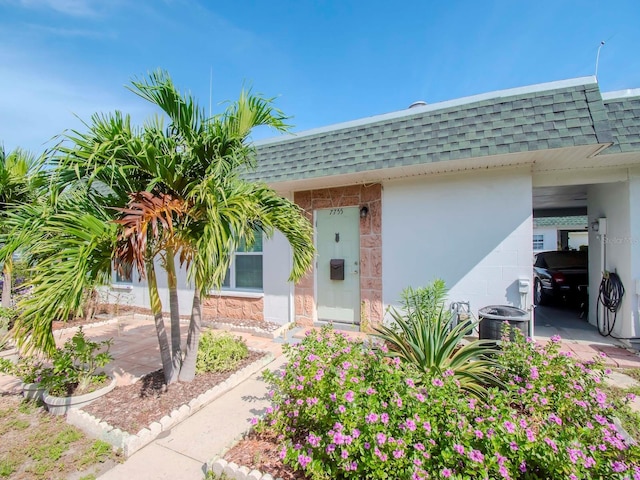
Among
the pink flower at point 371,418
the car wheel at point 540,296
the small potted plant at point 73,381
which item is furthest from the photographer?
the car wheel at point 540,296

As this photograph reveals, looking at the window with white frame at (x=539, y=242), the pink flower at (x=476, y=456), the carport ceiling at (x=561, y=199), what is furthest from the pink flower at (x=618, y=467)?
the window with white frame at (x=539, y=242)

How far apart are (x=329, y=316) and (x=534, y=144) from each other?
4.56 m

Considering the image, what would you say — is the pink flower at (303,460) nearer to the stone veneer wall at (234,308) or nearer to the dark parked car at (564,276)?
the stone veneer wall at (234,308)

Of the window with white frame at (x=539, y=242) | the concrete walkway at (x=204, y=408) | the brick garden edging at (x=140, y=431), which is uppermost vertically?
the window with white frame at (x=539, y=242)

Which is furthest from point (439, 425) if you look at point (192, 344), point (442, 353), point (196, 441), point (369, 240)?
point (369, 240)

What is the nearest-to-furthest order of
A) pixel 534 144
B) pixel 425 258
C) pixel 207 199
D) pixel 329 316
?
pixel 207 199 < pixel 534 144 < pixel 425 258 < pixel 329 316

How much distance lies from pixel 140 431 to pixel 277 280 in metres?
3.97

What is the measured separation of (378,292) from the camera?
222 inches

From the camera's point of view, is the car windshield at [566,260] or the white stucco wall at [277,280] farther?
the car windshield at [566,260]

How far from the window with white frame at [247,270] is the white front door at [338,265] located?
146 cm

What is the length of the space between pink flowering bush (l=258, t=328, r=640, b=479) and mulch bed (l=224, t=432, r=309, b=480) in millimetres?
119

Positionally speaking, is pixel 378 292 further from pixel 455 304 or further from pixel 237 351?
pixel 237 351

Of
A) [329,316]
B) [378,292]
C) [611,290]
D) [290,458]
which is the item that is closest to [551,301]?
[611,290]

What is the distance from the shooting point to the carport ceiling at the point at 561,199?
6.53 metres
